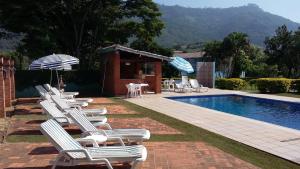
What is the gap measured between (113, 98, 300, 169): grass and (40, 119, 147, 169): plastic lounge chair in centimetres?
247

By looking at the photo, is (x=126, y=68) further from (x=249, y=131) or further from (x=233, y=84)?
(x=249, y=131)

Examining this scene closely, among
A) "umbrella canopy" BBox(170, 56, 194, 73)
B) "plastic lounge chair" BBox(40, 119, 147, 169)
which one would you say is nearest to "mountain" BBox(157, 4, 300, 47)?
"umbrella canopy" BBox(170, 56, 194, 73)

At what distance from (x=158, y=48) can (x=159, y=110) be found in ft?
96.3

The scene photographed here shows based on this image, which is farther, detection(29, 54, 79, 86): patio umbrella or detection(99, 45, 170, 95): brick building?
detection(99, 45, 170, 95): brick building

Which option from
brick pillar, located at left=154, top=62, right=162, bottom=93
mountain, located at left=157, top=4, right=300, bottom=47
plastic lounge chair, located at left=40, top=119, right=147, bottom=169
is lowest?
plastic lounge chair, located at left=40, top=119, right=147, bottom=169

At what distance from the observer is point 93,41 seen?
31234 millimetres

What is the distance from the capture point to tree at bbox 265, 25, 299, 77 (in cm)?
4866

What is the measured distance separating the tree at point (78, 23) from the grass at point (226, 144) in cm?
1682

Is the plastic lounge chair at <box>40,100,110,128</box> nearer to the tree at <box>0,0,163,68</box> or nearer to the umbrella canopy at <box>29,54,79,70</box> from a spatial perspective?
the umbrella canopy at <box>29,54,79,70</box>

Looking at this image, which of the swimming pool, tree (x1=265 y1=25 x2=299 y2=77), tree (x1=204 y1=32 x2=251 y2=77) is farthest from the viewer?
tree (x1=265 y1=25 x2=299 y2=77)

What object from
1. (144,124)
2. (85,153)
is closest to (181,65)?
(144,124)

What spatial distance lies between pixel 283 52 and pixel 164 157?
157 feet

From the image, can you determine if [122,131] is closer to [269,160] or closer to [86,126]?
[86,126]

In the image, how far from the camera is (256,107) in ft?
63.7
